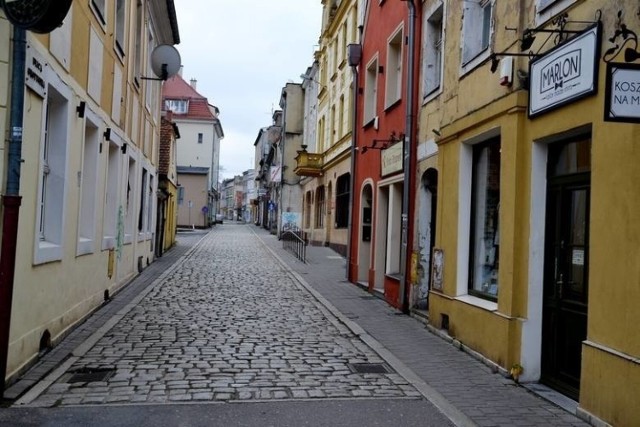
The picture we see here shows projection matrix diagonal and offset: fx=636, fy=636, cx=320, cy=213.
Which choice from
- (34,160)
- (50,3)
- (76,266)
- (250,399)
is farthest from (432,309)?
(50,3)

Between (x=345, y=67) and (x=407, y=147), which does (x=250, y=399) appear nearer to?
(x=407, y=147)

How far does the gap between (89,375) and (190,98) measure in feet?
203

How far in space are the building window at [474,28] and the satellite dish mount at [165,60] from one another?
666 centimetres

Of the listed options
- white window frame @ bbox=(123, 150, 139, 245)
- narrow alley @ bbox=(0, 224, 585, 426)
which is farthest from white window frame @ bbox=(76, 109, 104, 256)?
white window frame @ bbox=(123, 150, 139, 245)

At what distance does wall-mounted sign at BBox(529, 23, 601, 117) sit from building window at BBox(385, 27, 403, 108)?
6.95 m

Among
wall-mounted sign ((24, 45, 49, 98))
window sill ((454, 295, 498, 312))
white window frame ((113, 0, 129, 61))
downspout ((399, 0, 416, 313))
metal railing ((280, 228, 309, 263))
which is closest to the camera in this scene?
wall-mounted sign ((24, 45, 49, 98))

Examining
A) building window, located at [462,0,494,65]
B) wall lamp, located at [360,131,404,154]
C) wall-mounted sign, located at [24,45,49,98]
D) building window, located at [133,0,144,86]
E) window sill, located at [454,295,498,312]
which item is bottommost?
window sill, located at [454,295,498,312]

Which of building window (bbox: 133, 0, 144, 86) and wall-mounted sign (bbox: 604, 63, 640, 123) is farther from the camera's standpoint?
building window (bbox: 133, 0, 144, 86)

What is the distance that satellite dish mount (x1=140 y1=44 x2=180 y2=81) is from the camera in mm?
13375

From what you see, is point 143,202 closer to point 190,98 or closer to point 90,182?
point 90,182

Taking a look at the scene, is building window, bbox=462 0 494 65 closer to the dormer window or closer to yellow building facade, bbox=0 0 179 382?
yellow building facade, bbox=0 0 179 382

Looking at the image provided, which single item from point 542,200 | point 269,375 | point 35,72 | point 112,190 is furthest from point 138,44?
point 542,200

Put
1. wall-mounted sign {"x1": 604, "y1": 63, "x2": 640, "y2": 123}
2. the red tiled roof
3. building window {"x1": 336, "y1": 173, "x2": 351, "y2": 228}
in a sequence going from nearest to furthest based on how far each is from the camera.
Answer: wall-mounted sign {"x1": 604, "y1": 63, "x2": 640, "y2": 123} → building window {"x1": 336, "y1": 173, "x2": 351, "y2": 228} → the red tiled roof

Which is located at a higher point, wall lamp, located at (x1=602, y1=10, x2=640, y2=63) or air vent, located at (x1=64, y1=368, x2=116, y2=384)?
wall lamp, located at (x1=602, y1=10, x2=640, y2=63)
